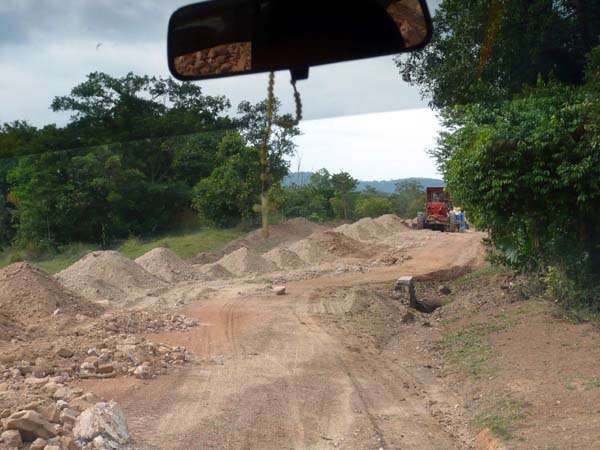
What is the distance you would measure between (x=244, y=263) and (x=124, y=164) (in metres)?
5.60

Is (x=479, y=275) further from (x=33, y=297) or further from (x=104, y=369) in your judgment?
(x=104, y=369)

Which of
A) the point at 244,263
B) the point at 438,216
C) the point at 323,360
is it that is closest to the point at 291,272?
the point at 244,263

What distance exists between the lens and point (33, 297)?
1377 cm

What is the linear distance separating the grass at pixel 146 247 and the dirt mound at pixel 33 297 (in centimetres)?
332

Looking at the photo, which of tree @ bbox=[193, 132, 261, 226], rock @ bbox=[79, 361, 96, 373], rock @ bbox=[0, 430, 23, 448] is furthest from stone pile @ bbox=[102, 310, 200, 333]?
rock @ bbox=[0, 430, 23, 448]

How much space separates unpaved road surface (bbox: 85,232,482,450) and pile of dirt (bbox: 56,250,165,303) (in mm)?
3829

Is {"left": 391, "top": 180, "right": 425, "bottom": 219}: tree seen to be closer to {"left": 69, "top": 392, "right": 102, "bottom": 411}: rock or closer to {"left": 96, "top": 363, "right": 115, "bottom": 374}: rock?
{"left": 96, "top": 363, "right": 115, "bottom": 374}: rock

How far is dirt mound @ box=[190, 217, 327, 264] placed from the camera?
76.8 ft

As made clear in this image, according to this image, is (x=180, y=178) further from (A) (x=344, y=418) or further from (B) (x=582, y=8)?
(A) (x=344, y=418)

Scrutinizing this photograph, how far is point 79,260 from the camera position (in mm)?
18906

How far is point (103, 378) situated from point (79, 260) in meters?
10.2

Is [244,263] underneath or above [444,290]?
above

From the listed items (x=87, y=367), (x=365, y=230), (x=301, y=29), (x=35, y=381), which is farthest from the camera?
(x=365, y=230)

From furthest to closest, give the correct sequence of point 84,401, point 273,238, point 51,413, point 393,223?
point 393,223 < point 273,238 < point 84,401 < point 51,413
